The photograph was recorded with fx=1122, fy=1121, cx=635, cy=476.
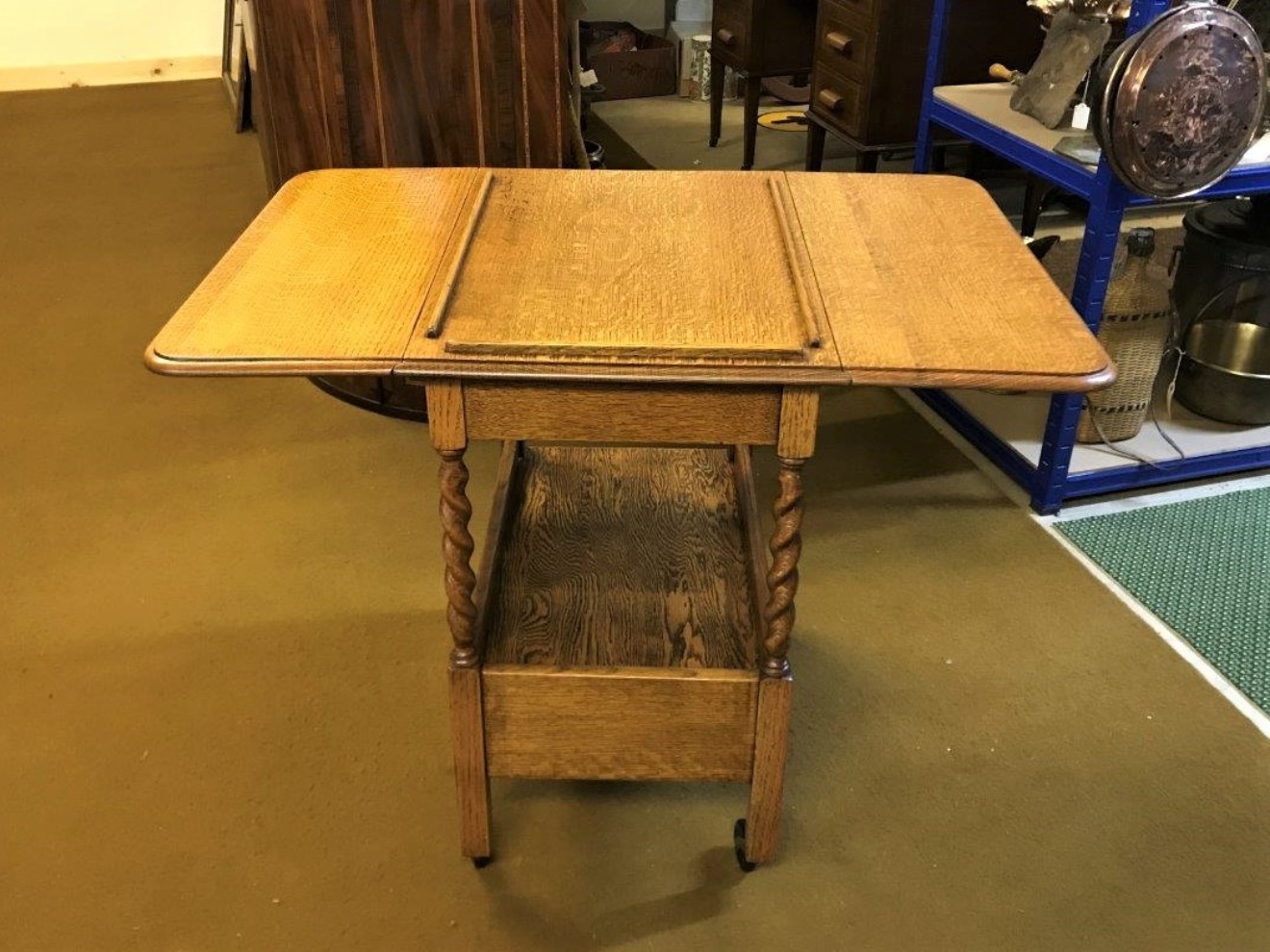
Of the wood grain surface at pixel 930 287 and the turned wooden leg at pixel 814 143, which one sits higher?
the wood grain surface at pixel 930 287

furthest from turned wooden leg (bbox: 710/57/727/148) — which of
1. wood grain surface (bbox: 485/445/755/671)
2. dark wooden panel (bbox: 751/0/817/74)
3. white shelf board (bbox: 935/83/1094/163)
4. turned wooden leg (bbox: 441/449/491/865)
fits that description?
turned wooden leg (bbox: 441/449/491/865)

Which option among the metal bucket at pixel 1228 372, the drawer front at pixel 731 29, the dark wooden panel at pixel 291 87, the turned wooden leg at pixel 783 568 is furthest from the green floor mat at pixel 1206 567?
the drawer front at pixel 731 29

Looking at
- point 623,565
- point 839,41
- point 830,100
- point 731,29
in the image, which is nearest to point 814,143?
point 830,100

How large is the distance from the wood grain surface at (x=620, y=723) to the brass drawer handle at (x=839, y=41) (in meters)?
2.21

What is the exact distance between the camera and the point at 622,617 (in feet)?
4.79

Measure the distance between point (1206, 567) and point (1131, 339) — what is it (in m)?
0.45

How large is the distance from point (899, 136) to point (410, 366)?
2286 mm

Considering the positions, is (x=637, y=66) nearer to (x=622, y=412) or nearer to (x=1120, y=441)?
(x=1120, y=441)

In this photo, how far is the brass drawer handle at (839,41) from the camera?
9.82 feet

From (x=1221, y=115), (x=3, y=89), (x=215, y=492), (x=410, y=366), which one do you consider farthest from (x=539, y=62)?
(x=3, y=89)

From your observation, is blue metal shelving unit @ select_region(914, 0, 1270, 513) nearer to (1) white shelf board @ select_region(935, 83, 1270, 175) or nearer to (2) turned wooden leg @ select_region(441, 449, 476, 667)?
(1) white shelf board @ select_region(935, 83, 1270, 175)

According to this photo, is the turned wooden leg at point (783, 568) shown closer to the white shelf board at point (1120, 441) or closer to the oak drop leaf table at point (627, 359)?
the oak drop leaf table at point (627, 359)

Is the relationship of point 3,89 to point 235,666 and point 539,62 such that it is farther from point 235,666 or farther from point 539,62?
point 235,666

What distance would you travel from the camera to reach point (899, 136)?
2.99 m
